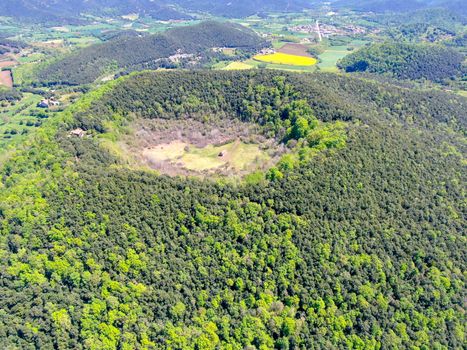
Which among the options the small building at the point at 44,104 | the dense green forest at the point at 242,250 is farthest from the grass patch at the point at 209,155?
the small building at the point at 44,104

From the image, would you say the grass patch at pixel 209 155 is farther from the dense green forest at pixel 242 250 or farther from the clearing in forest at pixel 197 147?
the dense green forest at pixel 242 250

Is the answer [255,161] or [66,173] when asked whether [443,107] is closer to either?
[255,161]

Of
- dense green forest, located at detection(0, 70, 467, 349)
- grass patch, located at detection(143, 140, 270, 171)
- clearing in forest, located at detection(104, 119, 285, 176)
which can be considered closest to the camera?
dense green forest, located at detection(0, 70, 467, 349)

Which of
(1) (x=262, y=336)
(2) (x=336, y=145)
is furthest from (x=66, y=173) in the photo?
(2) (x=336, y=145)

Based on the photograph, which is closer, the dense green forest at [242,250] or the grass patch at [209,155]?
the dense green forest at [242,250]

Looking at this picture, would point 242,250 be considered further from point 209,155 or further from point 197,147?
point 197,147

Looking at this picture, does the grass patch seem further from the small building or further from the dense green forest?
the small building

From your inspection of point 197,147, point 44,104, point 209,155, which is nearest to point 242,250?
point 209,155

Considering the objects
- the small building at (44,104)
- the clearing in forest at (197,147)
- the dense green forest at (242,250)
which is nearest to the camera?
the dense green forest at (242,250)

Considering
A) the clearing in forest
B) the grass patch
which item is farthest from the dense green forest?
the grass patch
